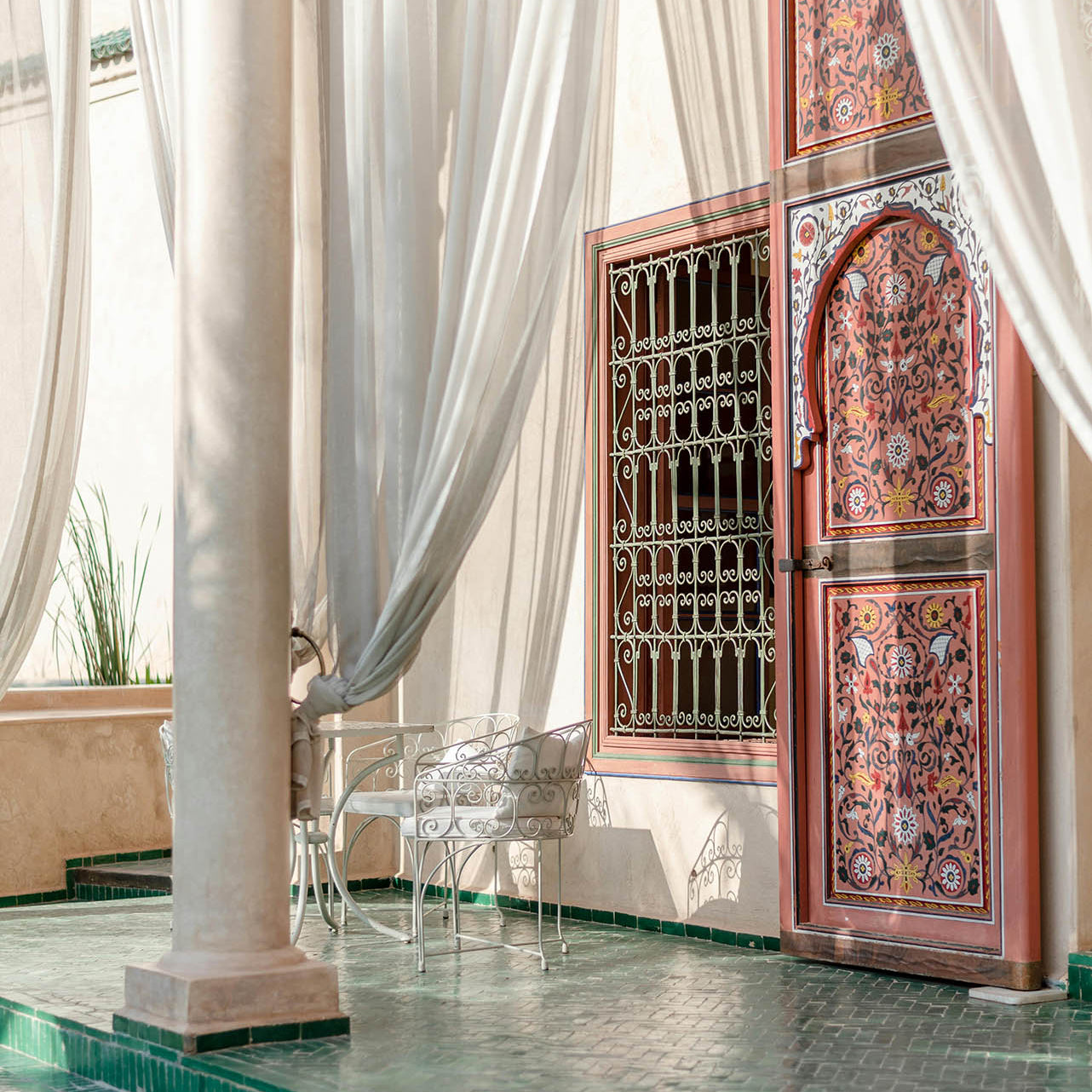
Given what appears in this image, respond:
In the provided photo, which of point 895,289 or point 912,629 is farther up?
point 895,289

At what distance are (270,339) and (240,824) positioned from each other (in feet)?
4.04

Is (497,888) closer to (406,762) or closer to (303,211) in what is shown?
(406,762)

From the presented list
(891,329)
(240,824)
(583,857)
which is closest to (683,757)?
Answer: (583,857)

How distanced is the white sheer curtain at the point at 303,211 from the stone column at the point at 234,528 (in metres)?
0.24

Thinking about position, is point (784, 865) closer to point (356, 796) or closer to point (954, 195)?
point (356, 796)

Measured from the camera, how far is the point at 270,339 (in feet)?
14.2

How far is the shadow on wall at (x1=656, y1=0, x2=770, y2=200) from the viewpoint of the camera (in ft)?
18.7

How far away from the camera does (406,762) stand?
22.3 feet

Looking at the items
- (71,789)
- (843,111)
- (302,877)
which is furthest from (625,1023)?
(71,789)

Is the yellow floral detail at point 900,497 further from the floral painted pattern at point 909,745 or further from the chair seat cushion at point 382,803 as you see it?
the chair seat cushion at point 382,803

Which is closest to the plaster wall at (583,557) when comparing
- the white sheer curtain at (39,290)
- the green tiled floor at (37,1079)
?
the white sheer curtain at (39,290)

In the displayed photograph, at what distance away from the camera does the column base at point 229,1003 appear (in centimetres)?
405

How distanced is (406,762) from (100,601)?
9.63ft

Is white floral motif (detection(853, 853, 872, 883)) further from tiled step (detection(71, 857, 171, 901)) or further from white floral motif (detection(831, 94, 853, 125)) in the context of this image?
tiled step (detection(71, 857, 171, 901))
